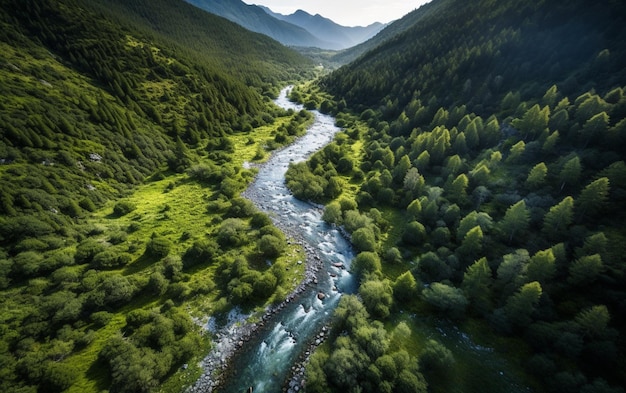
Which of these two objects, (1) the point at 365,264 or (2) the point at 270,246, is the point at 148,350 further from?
(1) the point at 365,264

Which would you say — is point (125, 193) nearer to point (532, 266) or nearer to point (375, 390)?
point (375, 390)

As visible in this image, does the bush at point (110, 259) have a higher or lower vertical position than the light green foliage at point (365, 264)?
higher

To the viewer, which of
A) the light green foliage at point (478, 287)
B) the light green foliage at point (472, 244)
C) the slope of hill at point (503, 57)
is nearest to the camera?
the light green foliage at point (478, 287)

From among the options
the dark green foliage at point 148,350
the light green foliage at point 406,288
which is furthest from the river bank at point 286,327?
the light green foliage at point 406,288

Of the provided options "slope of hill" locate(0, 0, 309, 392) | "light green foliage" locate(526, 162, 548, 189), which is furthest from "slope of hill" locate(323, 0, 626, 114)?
"slope of hill" locate(0, 0, 309, 392)

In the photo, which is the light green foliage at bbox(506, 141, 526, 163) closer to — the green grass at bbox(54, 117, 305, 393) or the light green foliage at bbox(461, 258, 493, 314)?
the light green foliage at bbox(461, 258, 493, 314)

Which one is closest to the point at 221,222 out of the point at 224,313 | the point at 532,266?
the point at 224,313

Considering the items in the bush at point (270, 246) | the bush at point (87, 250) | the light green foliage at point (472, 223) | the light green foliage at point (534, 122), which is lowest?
the light green foliage at point (472, 223)

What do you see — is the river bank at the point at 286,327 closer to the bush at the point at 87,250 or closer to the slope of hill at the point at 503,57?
the bush at the point at 87,250
